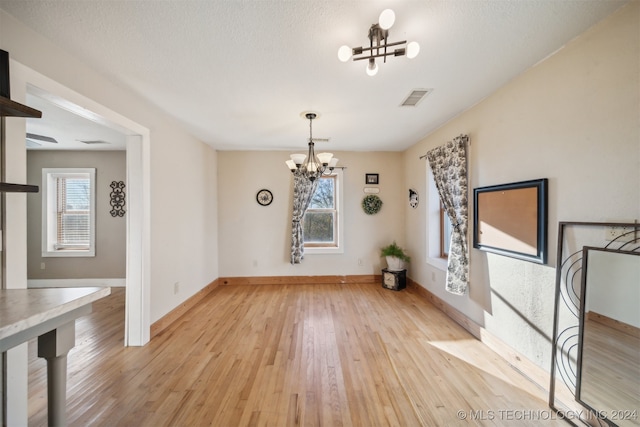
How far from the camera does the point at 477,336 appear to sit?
2.63 meters

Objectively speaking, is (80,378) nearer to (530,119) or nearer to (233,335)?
(233,335)

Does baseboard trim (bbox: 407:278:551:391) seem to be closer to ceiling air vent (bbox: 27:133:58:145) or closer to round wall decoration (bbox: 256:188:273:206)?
round wall decoration (bbox: 256:188:273:206)

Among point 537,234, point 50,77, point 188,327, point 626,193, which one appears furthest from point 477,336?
point 50,77

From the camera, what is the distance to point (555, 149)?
71.1 inches

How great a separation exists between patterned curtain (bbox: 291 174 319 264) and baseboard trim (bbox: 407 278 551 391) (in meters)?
2.38

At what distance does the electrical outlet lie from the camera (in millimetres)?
1368

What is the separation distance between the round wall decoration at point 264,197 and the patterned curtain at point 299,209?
0.50m

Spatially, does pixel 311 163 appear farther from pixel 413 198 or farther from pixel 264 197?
pixel 413 198

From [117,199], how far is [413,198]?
18.0 feet

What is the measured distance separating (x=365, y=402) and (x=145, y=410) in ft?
5.05

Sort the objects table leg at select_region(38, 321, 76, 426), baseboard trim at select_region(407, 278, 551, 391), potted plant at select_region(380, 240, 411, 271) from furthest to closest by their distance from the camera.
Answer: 1. potted plant at select_region(380, 240, 411, 271)
2. baseboard trim at select_region(407, 278, 551, 391)
3. table leg at select_region(38, 321, 76, 426)

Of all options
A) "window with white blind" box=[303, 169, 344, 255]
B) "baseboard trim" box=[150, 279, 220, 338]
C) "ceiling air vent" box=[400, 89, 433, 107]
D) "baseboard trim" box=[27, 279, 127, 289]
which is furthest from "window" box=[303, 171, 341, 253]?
"baseboard trim" box=[27, 279, 127, 289]

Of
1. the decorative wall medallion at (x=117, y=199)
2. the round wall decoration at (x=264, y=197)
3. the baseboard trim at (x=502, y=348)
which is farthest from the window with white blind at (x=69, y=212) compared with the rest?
the baseboard trim at (x=502, y=348)

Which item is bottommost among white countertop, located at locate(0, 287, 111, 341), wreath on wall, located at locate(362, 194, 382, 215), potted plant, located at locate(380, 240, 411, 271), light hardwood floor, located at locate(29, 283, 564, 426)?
light hardwood floor, located at locate(29, 283, 564, 426)
